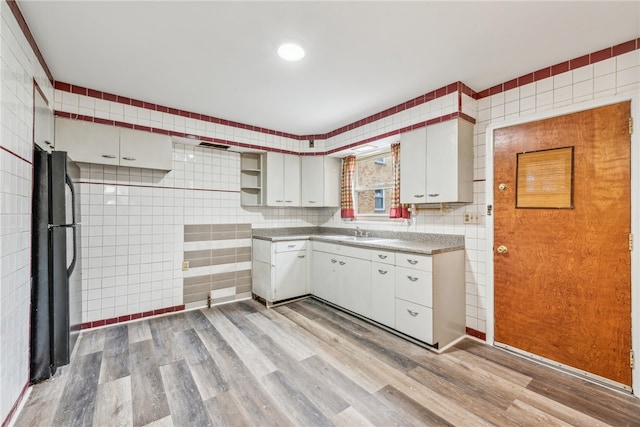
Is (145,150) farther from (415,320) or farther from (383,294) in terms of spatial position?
(415,320)

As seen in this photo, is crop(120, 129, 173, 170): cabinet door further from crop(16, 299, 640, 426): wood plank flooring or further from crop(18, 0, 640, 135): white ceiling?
crop(16, 299, 640, 426): wood plank flooring

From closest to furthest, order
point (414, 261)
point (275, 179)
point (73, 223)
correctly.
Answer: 1. point (73, 223)
2. point (414, 261)
3. point (275, 179)

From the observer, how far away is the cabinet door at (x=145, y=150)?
280 centimetres

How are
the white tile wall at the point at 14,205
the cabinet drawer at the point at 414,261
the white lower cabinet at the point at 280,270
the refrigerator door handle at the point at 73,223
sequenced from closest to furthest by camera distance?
the white tile wall at the point at 14,205, the refrigerator door handle at the point at 73,223, the cabinet drawer at the point at 414,261, the white lower cabinet at the point at 280,270

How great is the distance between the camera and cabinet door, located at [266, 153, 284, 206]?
150 inches

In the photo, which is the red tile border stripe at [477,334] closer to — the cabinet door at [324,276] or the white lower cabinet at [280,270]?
the cabinet door at [324,276]

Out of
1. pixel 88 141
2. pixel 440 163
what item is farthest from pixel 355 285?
pixel 88 141

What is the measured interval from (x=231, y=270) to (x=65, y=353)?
179 centimetres

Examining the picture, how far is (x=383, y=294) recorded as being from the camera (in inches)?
108

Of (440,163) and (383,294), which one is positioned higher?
(440,163)

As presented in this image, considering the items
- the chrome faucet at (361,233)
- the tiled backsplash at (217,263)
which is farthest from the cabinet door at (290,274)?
the chrome faucet at (361,233)

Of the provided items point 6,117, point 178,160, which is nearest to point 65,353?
point 6,117

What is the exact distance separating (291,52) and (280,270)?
2360mm

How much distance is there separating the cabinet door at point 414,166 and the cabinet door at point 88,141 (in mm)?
2835
